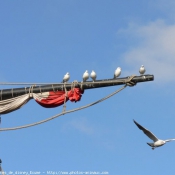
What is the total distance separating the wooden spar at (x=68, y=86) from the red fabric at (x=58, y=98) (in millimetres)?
184


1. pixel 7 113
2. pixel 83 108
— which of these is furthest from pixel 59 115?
pixel 7 113

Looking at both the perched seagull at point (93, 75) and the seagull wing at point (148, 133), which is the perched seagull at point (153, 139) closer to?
the seagull wing at point (148, 133)

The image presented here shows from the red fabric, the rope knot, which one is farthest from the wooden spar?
the red fabric

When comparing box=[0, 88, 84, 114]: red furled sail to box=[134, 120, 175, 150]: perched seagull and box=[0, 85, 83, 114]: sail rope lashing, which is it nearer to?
box=[0, 85, 83, 114]: sail rope lashing

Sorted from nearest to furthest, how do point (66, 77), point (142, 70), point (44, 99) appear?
point (142, 70) < point (66, 77) < point (44, 99)

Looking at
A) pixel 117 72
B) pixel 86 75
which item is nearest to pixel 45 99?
pixel 86 75

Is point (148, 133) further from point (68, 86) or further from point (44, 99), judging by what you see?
point (44, 99)

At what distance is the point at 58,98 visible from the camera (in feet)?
96.9

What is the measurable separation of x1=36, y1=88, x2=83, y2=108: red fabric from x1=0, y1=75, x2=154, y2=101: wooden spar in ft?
0.60

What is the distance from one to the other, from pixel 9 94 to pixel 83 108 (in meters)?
4.00

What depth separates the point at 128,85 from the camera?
28562 mm

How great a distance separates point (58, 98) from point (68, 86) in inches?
25.8

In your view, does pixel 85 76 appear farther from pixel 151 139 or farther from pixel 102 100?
pixel 151 139

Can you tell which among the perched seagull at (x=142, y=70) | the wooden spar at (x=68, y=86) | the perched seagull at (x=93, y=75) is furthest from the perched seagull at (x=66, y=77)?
the perched seagull at (x=142, y=70)
